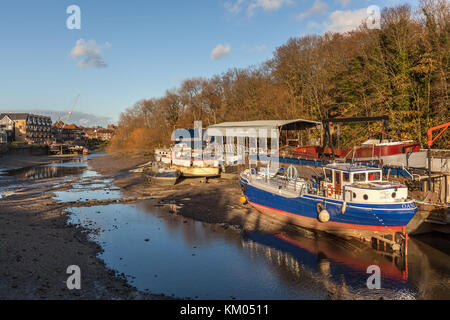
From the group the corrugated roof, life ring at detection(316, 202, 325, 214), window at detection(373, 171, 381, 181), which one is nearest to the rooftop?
window at detection(373, 171, 381, 181)

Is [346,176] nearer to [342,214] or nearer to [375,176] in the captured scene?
[375,176]

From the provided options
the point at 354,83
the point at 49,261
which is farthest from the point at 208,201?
the point at 354,83

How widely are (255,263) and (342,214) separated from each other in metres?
6.51

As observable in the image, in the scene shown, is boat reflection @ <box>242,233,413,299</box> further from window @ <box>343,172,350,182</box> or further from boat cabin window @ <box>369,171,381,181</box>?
boat cabin window @ <box>369,171,381,181</box>

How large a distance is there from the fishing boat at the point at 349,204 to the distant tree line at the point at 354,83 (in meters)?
16.3

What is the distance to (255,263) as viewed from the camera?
16141mm

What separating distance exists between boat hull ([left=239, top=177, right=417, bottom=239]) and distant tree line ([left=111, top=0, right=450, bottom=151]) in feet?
55.9

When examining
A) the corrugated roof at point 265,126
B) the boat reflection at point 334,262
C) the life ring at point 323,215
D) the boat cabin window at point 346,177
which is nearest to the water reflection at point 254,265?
the boat reflection at point 334,262

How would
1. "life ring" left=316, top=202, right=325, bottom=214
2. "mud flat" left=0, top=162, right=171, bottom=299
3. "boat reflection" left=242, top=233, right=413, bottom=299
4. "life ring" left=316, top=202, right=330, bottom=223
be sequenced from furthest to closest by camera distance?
1. "life ring" left=316, top=202, right=325, bottom=214
2. "life ring" left=316, top=202, right=330, bottom=223
3. "boat reflection" left=242, top=233, right=413, bottom=299
4. "mud flat" left=0, top=162, right=171, bottom=299

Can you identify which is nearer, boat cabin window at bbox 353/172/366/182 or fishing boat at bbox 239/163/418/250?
fishing boat at bbox 239/163/418/250

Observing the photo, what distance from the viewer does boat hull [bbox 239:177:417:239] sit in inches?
671

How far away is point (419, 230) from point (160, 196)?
23.3 m
